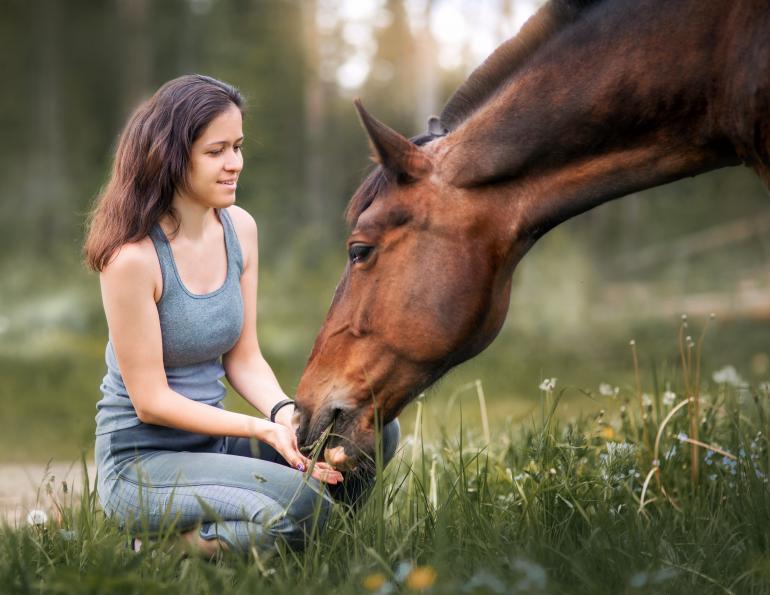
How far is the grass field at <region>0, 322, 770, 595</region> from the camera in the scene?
2.29 meters

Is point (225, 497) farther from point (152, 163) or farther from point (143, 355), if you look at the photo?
point (152, 163)

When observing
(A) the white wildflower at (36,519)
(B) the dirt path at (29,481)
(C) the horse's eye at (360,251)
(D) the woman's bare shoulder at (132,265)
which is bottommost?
(B) the dirt path at (29,481)

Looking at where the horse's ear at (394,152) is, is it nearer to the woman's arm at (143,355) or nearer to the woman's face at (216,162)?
the woman's face at (216,162)

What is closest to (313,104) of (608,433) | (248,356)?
(608,433)

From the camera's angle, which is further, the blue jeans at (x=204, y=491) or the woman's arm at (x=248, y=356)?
the woman's arm at (x=248, y=356)

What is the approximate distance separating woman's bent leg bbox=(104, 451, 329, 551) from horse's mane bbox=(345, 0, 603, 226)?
90 centimetres

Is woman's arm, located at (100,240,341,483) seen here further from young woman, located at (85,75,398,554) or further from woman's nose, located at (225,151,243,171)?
woman's nose, located at (225,151,243,171)

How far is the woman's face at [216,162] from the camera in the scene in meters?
2.98

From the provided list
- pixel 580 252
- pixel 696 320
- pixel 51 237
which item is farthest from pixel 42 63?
pixel 696 320

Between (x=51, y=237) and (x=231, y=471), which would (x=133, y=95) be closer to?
(x=51, y=237)

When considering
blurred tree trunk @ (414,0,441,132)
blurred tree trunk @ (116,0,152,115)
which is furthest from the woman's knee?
blurred tree trunk @ (116,0,152,115)

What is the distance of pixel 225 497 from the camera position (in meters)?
2.77

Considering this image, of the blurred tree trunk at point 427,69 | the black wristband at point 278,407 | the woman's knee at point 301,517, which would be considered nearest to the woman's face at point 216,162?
the black wristband at point 278,407

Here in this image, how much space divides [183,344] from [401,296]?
75 cm
